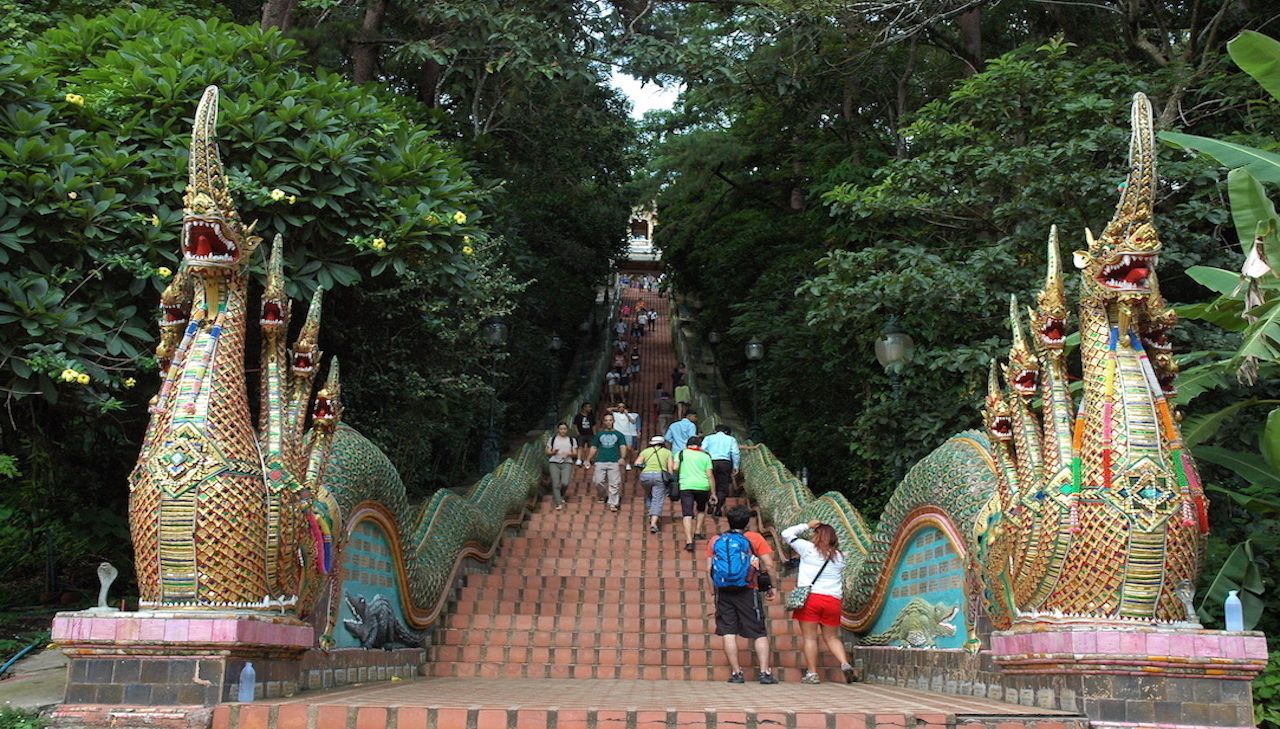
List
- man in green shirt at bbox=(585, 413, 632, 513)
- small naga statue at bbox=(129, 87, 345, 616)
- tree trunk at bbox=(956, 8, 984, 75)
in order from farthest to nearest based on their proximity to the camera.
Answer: tree trunk at bbox=(956, 8, 984, 75) < man in green shirt at bbox=(585, 413, 632, 513) < small naga statue at bbox=(129, 87, 345, 616)

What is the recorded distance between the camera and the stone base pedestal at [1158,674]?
5.86 m

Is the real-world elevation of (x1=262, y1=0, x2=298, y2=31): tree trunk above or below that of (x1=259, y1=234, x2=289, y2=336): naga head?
above

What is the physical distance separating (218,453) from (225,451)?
0.15 feet

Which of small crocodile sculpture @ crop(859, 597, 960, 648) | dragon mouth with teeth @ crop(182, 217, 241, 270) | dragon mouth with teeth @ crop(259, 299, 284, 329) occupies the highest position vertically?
dragon mouth with teeth @ crop(182, 217, 241, 270)

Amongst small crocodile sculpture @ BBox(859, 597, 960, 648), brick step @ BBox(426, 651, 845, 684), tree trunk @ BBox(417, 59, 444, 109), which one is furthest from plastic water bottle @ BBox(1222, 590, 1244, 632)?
tree trunk @ BBox(417, 59, 444, 109)

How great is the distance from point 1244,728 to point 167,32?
9907 mm

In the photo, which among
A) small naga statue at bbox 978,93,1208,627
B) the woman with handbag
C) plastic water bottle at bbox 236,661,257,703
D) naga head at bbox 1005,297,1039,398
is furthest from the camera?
the woman with handbag

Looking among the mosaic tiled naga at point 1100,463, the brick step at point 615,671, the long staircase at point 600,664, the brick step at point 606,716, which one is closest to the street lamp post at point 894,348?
the long staircase at point 600,664

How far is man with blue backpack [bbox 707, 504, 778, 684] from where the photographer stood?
877 centimetres

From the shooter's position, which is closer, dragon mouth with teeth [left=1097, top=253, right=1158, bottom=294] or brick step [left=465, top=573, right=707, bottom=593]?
dragon mouth with teeth [left=1097, top=253, right=1158, bottom=294]

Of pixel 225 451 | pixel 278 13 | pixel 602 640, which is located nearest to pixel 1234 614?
pixel 225 451

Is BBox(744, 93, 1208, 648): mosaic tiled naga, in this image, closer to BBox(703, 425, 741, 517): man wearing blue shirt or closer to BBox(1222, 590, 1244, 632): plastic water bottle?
Result: BBox(1222, 590, 1244, 632): plastic water bottle

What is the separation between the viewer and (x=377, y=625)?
903cm

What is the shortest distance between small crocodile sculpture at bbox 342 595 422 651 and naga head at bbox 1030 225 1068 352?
16.3 ft
